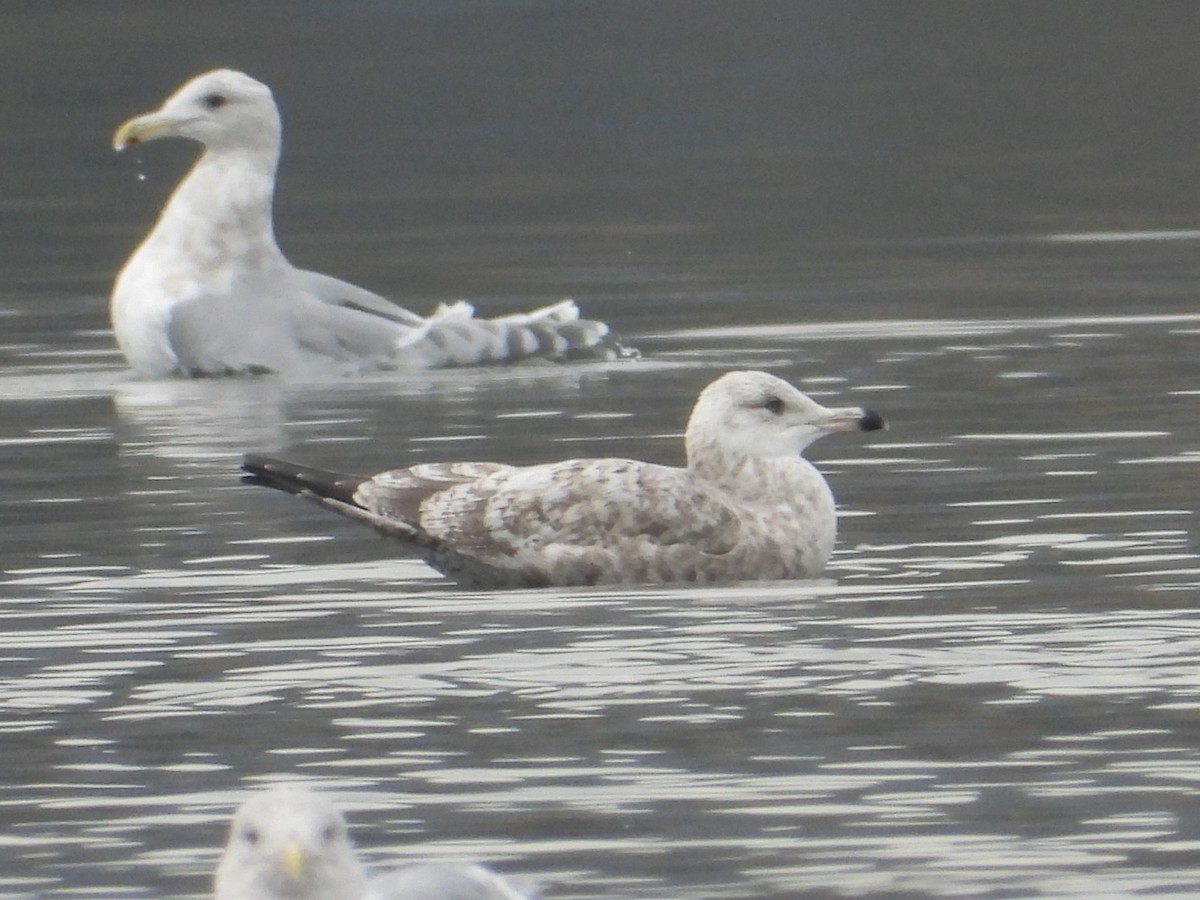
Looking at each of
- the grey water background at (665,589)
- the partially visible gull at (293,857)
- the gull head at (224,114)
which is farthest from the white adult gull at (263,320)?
the partially visible gull at (293,857)

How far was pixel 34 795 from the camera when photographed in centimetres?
834

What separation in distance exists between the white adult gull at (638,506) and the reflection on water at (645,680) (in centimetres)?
15

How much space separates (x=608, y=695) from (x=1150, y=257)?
36.5 feet

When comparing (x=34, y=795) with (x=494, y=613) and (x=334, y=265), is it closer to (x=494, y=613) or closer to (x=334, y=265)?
(x=494, y=613)

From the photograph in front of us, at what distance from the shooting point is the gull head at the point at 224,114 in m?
17.3

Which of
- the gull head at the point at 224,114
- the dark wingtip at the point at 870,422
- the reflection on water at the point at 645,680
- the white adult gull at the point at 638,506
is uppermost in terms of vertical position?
the gull head at the point at 224,114

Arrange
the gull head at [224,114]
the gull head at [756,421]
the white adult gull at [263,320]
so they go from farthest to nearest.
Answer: the gull head at [224,114], the white adult gull at [263,320], the gull head at [756,421]

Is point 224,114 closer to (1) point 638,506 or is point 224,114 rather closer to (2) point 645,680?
(1) point 638,506

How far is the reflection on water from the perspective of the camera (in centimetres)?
769

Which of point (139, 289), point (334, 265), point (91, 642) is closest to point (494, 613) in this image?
point (91, 642)

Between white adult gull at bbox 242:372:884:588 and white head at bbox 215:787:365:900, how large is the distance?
4858mm

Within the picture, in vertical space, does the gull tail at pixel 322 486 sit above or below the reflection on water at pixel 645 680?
above

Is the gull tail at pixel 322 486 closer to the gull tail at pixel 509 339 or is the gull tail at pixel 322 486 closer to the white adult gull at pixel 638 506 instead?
the white adult gull at pixel 638 506

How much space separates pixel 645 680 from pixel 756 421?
203 centimetres
